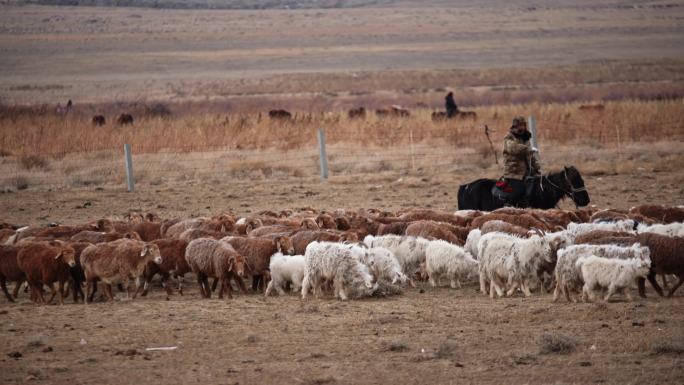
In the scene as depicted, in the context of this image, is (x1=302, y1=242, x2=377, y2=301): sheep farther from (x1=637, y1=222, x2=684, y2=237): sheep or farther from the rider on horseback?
the rider on horseback

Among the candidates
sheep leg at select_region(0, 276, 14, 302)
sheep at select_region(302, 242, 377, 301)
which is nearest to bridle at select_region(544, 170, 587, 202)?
sheep at select_region(302, 242, 377, 301)

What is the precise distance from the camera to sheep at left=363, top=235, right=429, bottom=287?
13997mm

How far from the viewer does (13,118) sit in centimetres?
3797

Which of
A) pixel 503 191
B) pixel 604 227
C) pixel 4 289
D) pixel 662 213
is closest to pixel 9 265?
pixel 4 289

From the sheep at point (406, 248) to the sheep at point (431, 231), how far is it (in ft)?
1.40

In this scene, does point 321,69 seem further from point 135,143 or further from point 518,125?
point 518,125

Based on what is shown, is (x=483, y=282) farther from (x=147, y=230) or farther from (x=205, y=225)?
(x=147, y=230)

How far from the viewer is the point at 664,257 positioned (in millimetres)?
12039

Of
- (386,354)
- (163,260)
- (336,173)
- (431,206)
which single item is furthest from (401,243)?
(336,173)

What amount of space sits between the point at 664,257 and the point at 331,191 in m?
12.9

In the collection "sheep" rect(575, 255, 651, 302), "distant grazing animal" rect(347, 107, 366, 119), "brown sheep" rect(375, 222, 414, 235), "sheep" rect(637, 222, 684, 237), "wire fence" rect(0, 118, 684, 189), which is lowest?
"sheep" rect(575, 255, 651, 302)

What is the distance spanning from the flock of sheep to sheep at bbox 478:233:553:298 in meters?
0.01

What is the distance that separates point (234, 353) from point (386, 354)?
1396mm

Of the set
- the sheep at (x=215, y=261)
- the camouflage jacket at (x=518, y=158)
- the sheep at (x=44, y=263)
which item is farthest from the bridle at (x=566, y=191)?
the sheep at (x=44, y=263)
